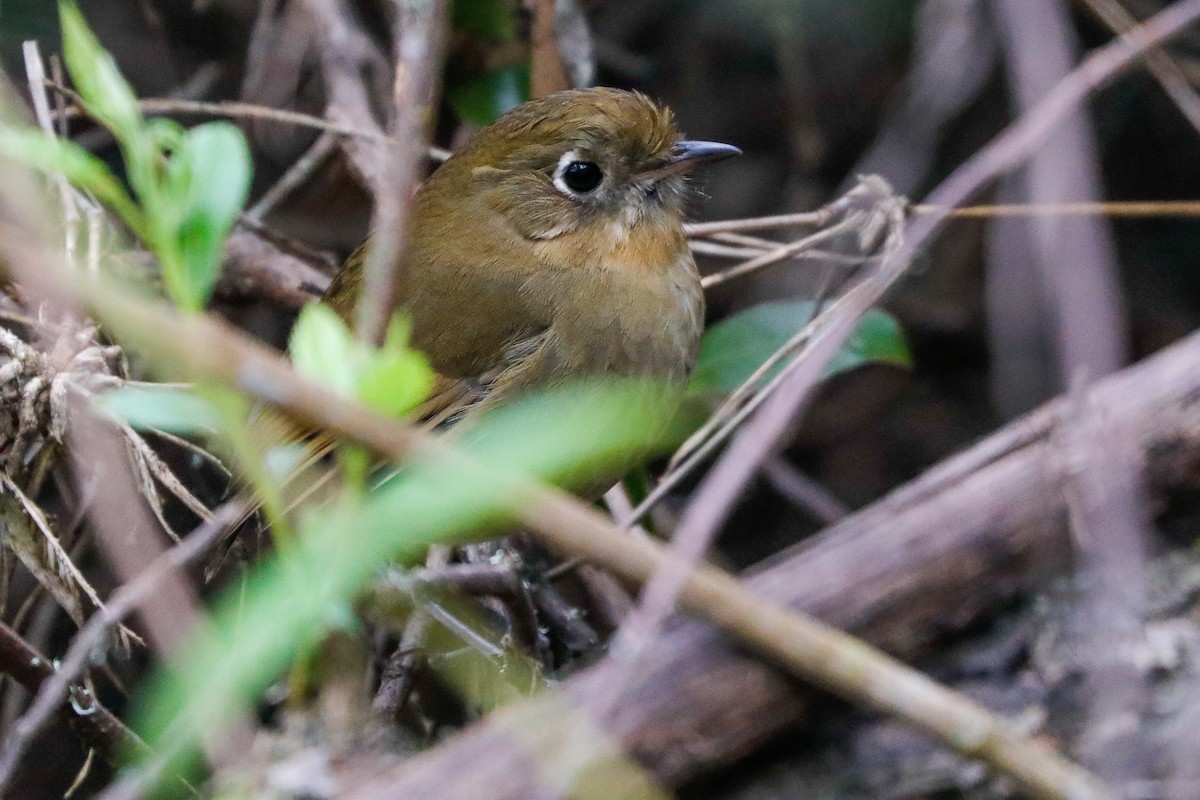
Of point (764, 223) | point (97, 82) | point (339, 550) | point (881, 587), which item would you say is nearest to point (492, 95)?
point (764, 223)

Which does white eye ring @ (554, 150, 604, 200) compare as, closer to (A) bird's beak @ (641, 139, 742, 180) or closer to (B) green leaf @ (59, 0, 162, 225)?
(A) bird's beak @ (641, 139, 742, 180)

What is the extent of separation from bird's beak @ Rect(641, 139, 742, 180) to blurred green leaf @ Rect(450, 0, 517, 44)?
70 centimetres

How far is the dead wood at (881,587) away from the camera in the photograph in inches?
51.0

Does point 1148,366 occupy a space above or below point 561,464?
above

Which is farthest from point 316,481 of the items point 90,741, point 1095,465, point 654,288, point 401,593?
point 1095,465

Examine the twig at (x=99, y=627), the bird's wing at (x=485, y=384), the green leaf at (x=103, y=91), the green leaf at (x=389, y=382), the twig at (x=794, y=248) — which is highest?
the twig at (x=794, y=248)

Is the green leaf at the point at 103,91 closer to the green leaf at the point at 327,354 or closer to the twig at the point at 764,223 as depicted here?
the green leaf at the point at 327,354

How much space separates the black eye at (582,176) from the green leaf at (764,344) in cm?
40

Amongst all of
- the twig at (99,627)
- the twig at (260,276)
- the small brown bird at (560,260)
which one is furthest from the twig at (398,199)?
the twig at (260,276)

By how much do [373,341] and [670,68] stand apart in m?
2.95

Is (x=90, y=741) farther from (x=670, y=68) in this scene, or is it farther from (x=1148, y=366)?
(x=670, y=68)

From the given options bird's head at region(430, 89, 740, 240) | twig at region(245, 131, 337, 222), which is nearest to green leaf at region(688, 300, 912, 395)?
bird's head at region(430, 89, 740, 240)

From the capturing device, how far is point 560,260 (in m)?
2.59

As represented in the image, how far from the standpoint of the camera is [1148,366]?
1.64 metres
